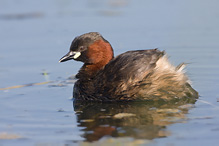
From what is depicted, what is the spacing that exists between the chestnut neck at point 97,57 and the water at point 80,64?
0.52m

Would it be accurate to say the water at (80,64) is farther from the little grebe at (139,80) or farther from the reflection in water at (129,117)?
the little grebe at (139,80)

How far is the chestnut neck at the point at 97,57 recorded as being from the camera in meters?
7.49

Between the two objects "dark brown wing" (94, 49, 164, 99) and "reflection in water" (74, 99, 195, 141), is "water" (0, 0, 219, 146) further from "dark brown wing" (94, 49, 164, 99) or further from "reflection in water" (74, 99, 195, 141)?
"dark brown wing" (94, 49, 164, 99)

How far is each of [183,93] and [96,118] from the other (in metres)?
1.49

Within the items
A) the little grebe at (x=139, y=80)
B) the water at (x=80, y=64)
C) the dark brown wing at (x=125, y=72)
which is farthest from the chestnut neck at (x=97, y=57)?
the water at (x=80, y=64)

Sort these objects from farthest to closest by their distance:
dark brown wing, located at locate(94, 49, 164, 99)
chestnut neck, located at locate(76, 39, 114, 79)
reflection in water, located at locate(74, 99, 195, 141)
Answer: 1. chestnut neck, located at locate(76, 39, 114, 79)
2. dark brown wing, located at locate(94, 49, 164, 99)
3. reflection in water, located at locate(74, 99, 195, 141)

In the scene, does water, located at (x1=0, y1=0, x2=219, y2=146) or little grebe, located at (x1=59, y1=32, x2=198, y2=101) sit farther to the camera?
little grebe, located at (x1=59, y1=32, x2=198, y2=101)

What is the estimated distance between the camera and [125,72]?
22.5ft

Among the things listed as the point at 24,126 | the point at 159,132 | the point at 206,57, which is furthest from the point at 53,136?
the point at 206,57

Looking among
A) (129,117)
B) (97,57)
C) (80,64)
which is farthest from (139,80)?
(80,64)

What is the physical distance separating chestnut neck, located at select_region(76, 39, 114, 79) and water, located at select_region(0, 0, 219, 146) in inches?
20.4

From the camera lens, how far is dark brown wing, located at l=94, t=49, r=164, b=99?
6.84 m

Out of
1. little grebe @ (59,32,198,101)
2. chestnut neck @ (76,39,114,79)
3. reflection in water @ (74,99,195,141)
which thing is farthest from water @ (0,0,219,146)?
chestnut neck @ (76,39,114,79)

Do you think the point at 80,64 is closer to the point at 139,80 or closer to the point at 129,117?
the point at 139,80
